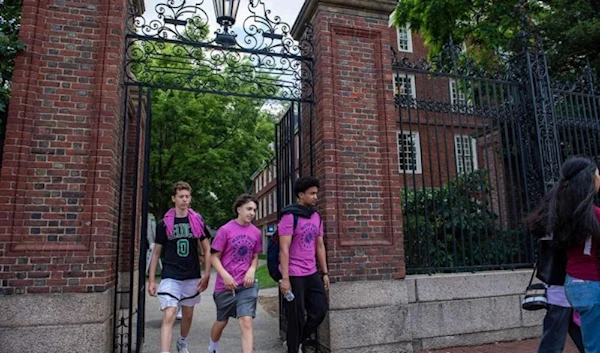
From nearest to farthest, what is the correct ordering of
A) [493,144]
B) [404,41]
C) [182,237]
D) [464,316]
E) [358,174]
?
[182,237] < [358,174] < [464,316] < [493,144] < [404,41]

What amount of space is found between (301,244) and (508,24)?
9.66 metres

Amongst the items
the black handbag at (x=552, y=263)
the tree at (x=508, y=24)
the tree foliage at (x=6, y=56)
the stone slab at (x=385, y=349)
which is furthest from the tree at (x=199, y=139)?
the black handbag at (x=552, y=263)

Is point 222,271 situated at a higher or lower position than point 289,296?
higher

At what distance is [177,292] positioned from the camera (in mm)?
4375

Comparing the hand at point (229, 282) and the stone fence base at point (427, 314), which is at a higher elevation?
the hand at point (229, 282)

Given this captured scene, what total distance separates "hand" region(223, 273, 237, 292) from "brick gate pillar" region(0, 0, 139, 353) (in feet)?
4.32

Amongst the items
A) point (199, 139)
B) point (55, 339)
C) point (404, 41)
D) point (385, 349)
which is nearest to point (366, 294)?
point (385, 349)

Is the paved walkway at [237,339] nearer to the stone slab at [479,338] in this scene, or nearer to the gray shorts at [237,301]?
the stone slab at [479,338]

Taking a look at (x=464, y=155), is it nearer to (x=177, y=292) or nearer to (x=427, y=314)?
(x=427, y=314)

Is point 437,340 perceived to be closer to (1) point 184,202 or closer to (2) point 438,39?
(1) point 184,202

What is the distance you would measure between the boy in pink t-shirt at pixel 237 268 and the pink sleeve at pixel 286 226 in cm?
31

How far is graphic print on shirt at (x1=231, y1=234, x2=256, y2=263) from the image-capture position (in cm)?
426

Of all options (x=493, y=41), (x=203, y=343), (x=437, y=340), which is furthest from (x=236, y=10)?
(x=493, y=41)

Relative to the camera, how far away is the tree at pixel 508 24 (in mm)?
10148
